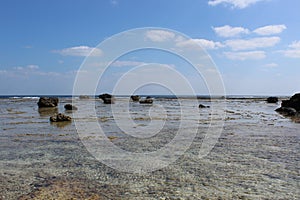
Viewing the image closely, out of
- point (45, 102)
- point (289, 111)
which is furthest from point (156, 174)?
point (45, 102)

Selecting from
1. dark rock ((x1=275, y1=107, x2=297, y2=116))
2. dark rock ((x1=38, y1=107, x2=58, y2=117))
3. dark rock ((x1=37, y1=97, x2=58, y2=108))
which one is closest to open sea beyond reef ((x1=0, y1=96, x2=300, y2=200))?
dark rock ((x1=38, y1=107, x2=58, y2=117))

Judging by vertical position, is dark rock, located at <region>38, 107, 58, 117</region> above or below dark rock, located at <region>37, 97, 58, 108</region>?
below

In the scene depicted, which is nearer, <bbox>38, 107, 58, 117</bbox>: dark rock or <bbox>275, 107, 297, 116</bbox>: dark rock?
<bbox>38, 107, 58, 117</bbox>: dark rock

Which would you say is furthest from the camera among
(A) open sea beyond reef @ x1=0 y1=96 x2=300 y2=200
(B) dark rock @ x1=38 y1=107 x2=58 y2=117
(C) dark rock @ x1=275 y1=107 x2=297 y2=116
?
(C) dark rock @ x1=275 y1=107 x2=297 y2=116

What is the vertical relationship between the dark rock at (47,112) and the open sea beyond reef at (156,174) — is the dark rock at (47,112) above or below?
above

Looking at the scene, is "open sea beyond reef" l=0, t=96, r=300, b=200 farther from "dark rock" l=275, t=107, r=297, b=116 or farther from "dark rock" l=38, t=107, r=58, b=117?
"dark rock" l=275, t=107, r=297, b=116

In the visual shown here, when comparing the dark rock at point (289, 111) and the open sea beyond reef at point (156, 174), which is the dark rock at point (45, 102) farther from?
the dark rock at point (289, 111)

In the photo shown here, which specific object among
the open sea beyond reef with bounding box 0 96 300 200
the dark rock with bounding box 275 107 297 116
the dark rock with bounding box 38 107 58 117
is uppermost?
the dark rock with bounding box 38 107 58 117

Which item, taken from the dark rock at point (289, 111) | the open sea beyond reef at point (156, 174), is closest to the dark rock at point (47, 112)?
the open sea beyond reef at point (156, 174)

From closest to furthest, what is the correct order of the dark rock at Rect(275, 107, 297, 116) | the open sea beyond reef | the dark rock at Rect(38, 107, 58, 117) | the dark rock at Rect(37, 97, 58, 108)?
the open sea beyond reef → the dark rock at Rect(38, 107, 58, 117) → the dark rock at Rect(275, 107, 297, 116) → the dark rock at Rect(37, 97, 58, 108)

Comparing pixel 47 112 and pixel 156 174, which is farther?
pixel 47 112

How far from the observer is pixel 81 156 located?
1107cm

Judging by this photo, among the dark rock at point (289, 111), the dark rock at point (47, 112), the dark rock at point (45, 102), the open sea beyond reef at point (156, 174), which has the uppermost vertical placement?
the dark rock at point (45, 102)

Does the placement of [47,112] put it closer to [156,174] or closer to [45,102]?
[45,102]
